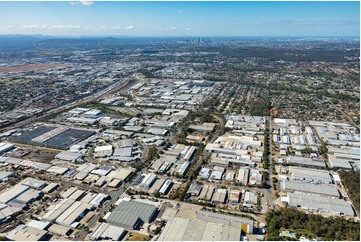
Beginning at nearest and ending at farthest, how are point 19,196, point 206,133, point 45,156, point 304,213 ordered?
1. point 304,213
2. point 19,196
3. point 45,156
4. point 206,133

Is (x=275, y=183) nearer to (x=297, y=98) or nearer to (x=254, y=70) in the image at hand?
(x=297, y=98)

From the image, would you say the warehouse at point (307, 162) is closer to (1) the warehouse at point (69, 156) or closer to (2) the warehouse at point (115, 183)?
(2) the warehouse at point (115, 183)

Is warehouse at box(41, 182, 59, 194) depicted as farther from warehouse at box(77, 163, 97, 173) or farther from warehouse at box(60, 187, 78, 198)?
warehouse at box(77, 163, 97, 173)

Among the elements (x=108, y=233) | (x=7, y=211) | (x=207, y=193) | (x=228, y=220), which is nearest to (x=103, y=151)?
(x=7, y=211)

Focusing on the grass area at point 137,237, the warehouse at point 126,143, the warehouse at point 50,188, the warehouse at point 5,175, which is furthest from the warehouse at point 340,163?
the warehouse at point 5,175

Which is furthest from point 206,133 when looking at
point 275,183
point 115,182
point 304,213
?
point 304,213

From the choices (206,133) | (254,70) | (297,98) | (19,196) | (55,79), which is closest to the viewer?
(19,196)

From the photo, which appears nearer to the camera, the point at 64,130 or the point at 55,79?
the point at 64,130
